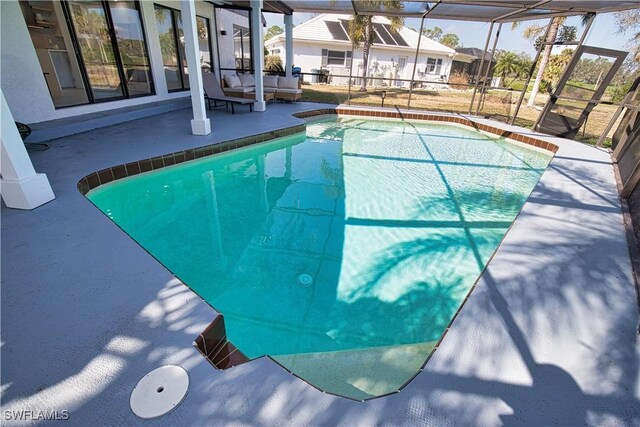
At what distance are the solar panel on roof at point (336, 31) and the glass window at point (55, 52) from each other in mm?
16018

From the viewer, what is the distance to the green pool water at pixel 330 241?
2.28 m

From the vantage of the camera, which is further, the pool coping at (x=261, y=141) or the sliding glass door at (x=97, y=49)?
the sliding glass door at (x=97, y=49)

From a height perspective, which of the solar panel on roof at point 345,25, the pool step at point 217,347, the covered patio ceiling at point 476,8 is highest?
the solar panel on roof at point 345,25

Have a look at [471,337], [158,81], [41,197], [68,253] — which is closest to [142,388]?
[68,253]

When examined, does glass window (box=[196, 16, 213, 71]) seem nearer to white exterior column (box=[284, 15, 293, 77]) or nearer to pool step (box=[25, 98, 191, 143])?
white exterior column (box=[284, 15, 293, 77])

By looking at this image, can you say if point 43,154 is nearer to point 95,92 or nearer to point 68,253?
point 95,92

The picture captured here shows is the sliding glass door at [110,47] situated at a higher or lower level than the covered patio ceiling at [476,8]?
lower

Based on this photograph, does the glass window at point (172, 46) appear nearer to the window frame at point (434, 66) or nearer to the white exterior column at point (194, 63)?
the white exterior column at point (194, 63)

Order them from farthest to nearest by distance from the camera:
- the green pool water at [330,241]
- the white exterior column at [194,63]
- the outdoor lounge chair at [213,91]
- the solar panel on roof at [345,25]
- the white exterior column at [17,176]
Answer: the solar panel on roof at [345,25] < the outdoor lounge chair at [213,91] < the white exterior column at [194,63] < the white exterior column at [17,176] < the green pool water at [330,241]

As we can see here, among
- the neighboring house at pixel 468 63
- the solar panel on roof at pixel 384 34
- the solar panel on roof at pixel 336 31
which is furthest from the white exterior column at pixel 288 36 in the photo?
the neighboring house at pixel 468 63

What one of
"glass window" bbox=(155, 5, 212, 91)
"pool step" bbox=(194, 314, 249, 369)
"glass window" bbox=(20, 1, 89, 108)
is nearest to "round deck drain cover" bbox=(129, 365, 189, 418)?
"pool step" bbox=(194, 314, 249, 369)

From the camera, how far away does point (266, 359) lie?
5.12 feet

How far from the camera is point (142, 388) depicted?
1359 millimetres

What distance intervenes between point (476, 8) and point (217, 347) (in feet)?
29.0
